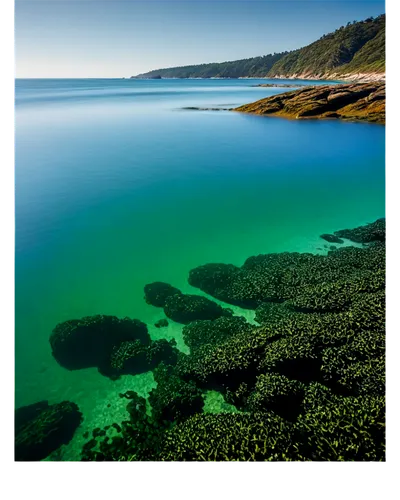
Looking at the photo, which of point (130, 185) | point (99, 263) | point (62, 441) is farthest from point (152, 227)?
point (62, 441)

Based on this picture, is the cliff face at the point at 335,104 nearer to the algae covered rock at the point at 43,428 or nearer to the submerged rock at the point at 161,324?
the submerged rock at the point at 161,324

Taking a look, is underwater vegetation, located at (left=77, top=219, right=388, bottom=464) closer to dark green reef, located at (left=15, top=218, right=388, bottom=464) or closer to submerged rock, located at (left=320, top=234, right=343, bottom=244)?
dark green reef, located at (left=15, top=218, right=388, bottom=464)

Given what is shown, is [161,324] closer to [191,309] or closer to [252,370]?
[191,309]

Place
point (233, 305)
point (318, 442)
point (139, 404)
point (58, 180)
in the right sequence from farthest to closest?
point (58, 180)
point (233, 305)
point (139, 404)
point (318, 442)

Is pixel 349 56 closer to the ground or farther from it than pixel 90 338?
farther from it

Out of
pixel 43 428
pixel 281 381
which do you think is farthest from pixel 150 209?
pixel 281 381

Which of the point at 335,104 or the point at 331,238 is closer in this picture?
the point at 331,238

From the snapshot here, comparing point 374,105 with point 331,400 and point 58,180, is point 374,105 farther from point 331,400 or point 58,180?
point 331,400
